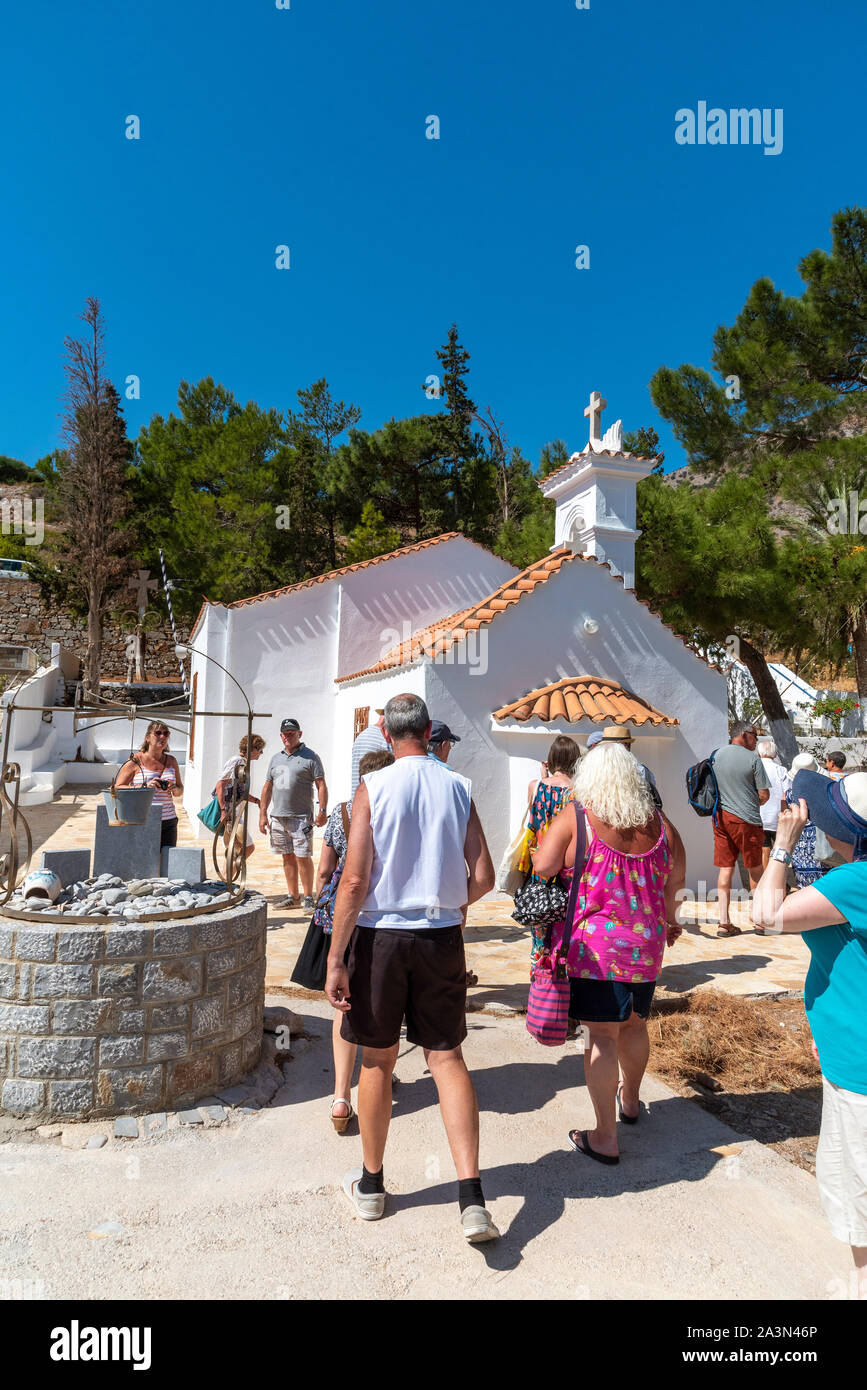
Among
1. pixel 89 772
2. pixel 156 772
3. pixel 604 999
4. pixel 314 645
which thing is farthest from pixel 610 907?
pixel 89 772

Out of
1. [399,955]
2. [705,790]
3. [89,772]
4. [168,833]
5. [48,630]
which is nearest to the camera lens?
[399,955]

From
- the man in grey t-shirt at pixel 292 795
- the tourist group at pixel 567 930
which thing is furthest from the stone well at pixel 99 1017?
the man in grey t-shirt at pixel 292 795

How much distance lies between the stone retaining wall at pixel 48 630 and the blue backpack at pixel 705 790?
27.6 meters

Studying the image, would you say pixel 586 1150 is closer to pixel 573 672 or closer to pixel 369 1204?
pixel 369 1204

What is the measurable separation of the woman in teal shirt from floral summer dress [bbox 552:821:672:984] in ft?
2.84

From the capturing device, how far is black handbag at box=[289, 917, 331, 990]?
386 centimetres

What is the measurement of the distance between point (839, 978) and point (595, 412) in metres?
10.2

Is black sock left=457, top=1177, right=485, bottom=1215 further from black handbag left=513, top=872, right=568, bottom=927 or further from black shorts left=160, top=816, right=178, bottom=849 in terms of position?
black shorts left=160, top=816, right=178, bottom=849

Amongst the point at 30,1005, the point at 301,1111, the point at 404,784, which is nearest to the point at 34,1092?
the point at 30,1005

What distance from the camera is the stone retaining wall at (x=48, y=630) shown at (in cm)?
3219

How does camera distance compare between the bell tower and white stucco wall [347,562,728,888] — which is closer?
white stucco wall [347,562,728,888]

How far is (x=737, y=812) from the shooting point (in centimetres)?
752

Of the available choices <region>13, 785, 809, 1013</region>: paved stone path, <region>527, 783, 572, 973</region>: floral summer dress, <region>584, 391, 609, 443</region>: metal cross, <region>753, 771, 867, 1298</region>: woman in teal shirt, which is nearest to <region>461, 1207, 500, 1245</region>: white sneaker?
<region>753, 771, 867, 1298</region>: woman in teal shirt
